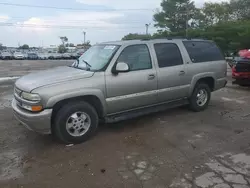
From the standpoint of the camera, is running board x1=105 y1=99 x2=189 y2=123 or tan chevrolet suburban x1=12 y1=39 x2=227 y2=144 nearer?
tan chevrolet suburban x1=12 y1=39 x2=227 y2=144

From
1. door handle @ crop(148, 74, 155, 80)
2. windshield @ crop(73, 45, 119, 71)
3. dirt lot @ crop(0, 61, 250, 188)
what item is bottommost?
dirt lot @ crop(0, 61, 250, 188)

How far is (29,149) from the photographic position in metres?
4.45

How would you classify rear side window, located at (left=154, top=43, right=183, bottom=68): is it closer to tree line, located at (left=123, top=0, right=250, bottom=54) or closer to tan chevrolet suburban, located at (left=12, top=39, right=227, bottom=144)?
tan chevrolet suburban, located at (left=12, top=39, right=227, bottom=144)

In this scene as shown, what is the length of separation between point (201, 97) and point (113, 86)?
2.71 m

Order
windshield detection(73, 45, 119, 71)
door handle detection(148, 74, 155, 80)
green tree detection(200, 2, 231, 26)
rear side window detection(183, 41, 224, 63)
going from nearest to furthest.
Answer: windshield detection(73, 45, 119, 71)
door handle detection(148, 74, 155, 80)
rear side window detection(183, 41, 224, 63)
green tree detection(200, 2, 231, 26)

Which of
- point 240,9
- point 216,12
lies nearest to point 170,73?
point 240,9

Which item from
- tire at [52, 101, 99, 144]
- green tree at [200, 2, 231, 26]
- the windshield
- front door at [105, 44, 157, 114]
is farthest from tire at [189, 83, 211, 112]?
green tree at [200, 2, 231, 26]

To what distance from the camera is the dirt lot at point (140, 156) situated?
343cm

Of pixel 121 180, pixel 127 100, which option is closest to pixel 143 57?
pixel 127 100

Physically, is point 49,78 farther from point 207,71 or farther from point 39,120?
point 207,71

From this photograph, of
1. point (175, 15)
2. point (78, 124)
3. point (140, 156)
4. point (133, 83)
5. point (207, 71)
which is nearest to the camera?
point (140, 156)

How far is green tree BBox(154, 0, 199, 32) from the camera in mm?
55325

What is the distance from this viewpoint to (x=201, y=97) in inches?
257

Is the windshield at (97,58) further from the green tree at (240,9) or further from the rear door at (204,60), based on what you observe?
the green tree at (240,9)
